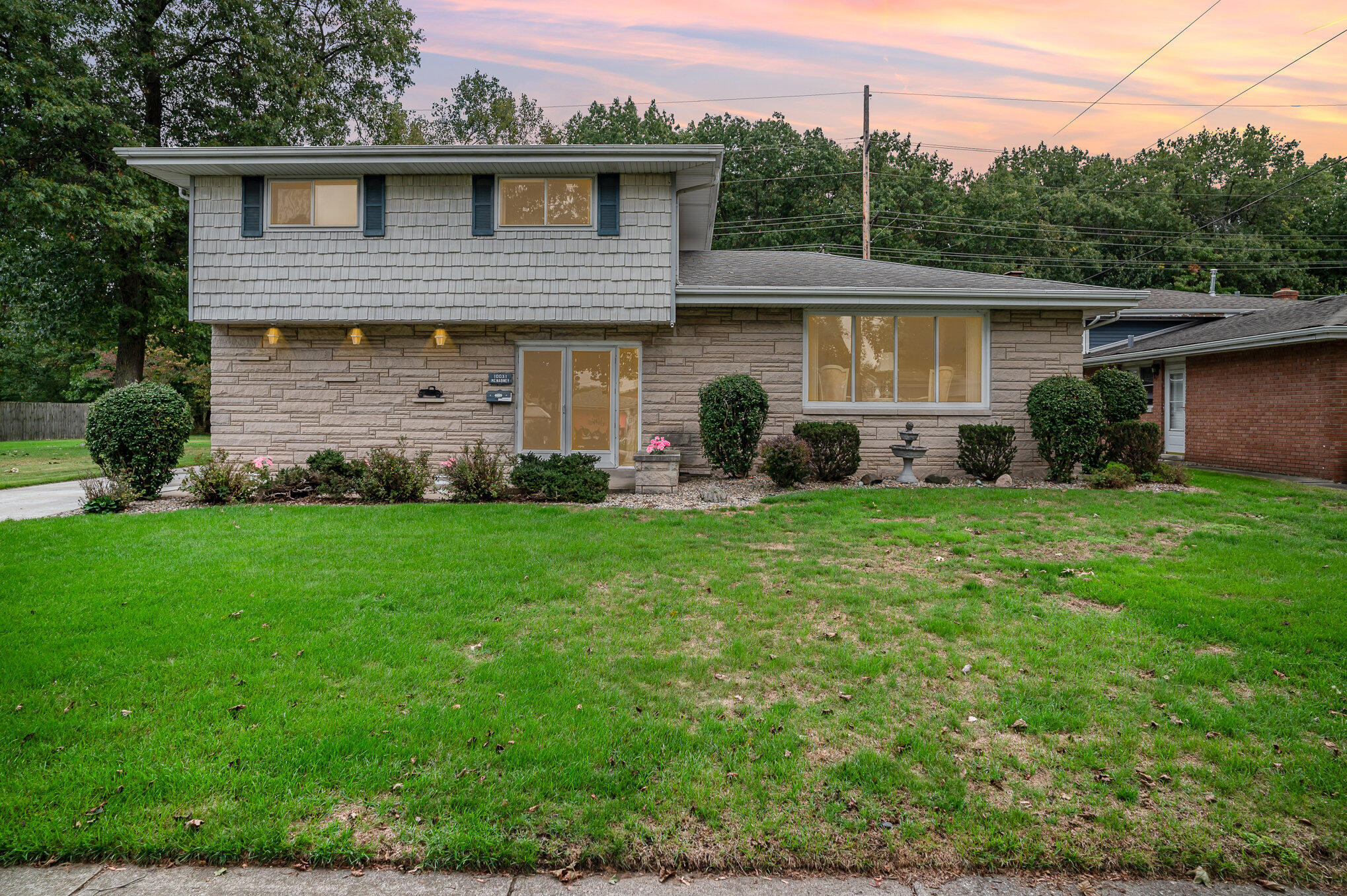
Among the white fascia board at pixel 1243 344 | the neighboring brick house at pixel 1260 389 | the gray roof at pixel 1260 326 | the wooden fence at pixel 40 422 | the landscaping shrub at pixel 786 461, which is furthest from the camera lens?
the wooden fence at pixel 40 422

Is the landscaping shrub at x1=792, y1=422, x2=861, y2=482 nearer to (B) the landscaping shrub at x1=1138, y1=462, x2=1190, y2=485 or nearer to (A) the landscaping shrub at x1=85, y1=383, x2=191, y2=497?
(B) the landscaping shrub at x1=1138, y1=462, x2=1190, y2=485

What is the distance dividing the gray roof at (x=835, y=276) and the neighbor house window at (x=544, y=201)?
6.42 ft

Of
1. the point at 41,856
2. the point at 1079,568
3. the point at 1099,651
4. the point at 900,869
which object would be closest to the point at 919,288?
the point at 1079,568

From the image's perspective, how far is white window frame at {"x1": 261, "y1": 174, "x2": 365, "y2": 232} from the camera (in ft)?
33.1

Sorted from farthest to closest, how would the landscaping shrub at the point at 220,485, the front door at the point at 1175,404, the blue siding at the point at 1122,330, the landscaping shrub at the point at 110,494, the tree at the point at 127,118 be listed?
the blue siding at the point at 1122,330, the front door at the point at 1175,404, the tree at the point at 127,118, the landscaping shrub at the point at 220,485, the landscaping shrub at the point at 110,494

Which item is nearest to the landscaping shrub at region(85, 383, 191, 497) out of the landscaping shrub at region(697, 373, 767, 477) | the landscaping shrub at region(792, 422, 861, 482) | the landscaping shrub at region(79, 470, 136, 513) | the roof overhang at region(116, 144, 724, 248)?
the landscaping shrub at region(79, 470, 136, 513)

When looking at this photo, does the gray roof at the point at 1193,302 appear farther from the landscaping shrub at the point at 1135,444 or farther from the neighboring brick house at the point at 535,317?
the neighboring brick house at the point at 535,317

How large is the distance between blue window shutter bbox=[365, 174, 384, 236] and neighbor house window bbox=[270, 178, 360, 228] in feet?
0.58

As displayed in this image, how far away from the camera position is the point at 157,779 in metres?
2.59

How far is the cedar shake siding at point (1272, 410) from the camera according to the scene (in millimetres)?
11445

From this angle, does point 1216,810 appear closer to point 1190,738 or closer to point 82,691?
point 1190,738

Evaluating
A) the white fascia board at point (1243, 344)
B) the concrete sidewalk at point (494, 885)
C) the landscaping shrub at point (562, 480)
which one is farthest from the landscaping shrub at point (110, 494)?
the white fascia board at point (1243, 344)

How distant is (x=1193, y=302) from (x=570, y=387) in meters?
21.5

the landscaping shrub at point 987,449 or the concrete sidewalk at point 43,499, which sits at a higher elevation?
the landscaping shrub at point 987,449
